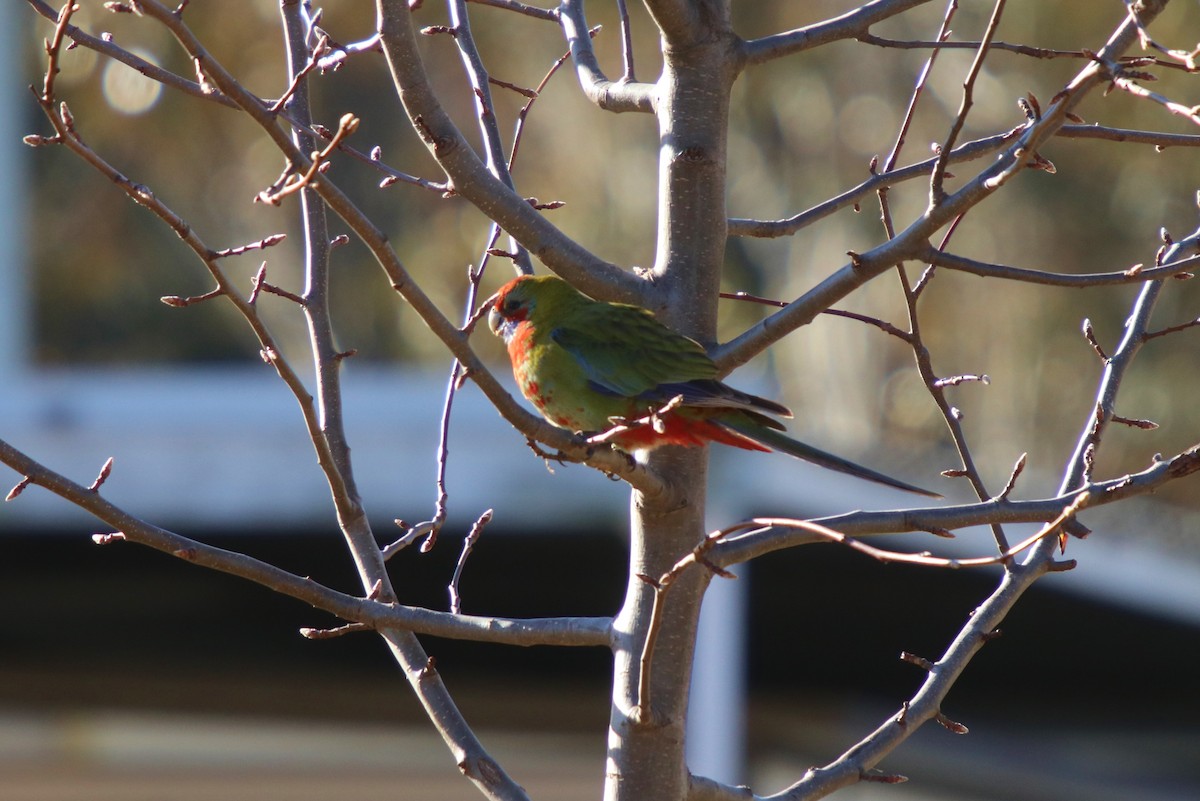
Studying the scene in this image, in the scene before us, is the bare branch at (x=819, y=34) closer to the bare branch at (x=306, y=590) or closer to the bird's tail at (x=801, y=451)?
the bird's tail at (x=801, y=451)

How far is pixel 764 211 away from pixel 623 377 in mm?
16944

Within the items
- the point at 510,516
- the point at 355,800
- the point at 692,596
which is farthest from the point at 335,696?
the point at 692,596

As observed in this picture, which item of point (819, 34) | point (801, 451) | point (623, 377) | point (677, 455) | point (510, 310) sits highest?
point (510, 310)

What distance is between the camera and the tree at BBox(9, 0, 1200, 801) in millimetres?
1957

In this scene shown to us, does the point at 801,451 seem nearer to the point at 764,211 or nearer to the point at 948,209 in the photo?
the point at 948,209

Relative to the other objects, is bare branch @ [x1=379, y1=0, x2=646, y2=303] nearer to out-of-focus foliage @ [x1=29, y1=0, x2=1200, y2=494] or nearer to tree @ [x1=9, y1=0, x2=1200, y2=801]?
tree @ [x1=9, y1=0, x2=1200, y2=801]

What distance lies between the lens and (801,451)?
2881 millimetres

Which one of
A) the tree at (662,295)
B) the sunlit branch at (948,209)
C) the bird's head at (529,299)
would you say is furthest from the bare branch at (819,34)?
the bird's head at (529,299)

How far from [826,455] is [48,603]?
24.6ft

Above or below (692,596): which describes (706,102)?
above

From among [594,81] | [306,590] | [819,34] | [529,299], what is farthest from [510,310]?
[306,590]

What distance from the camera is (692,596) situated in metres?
2.30

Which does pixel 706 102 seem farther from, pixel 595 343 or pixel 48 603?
pixel 48 603

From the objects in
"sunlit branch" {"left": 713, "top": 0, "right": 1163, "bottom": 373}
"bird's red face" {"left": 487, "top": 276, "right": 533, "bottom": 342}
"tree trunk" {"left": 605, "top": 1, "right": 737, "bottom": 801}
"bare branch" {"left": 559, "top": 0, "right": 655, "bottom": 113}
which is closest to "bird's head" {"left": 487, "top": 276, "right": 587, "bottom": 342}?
"bird's red face" {"left": 487, "top": 276, "right": 533, "bottom": 342}
